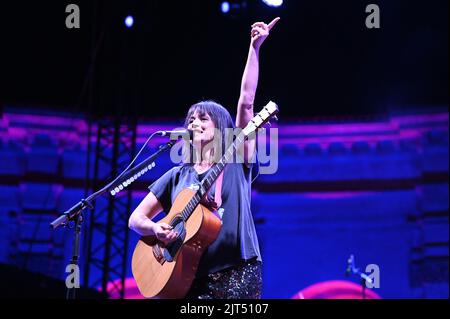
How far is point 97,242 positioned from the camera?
11.9 metres

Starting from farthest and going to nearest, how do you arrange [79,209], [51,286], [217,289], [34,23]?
[34,23]
[51,286]
[79,209]
[217,289]

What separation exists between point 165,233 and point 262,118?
2.52ft

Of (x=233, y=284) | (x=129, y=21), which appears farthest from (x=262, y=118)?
(x=129, y=21)

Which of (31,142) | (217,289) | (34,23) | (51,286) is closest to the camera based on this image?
(217,289)

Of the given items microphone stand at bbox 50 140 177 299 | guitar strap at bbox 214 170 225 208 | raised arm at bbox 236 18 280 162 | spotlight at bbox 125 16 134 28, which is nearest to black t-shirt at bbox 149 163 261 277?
guitar strap at bbox 214 170 225 208

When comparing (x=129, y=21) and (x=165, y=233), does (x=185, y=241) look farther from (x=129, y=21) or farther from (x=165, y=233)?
(x=129, y=21)

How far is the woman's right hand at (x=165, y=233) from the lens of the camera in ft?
11.5

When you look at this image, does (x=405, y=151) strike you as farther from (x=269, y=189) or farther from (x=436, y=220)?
(x=269, y=189)

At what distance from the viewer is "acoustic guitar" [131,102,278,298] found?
3.40 meters

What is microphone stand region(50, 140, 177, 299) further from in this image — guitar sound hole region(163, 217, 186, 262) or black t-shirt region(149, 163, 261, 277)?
guitar sound hole region(163, 217, 186, 262)

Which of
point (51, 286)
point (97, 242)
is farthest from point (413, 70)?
point (51, 286)

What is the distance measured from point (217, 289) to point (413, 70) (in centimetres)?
1001

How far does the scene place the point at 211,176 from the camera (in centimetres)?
353

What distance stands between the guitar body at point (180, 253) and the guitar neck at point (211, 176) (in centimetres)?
4
